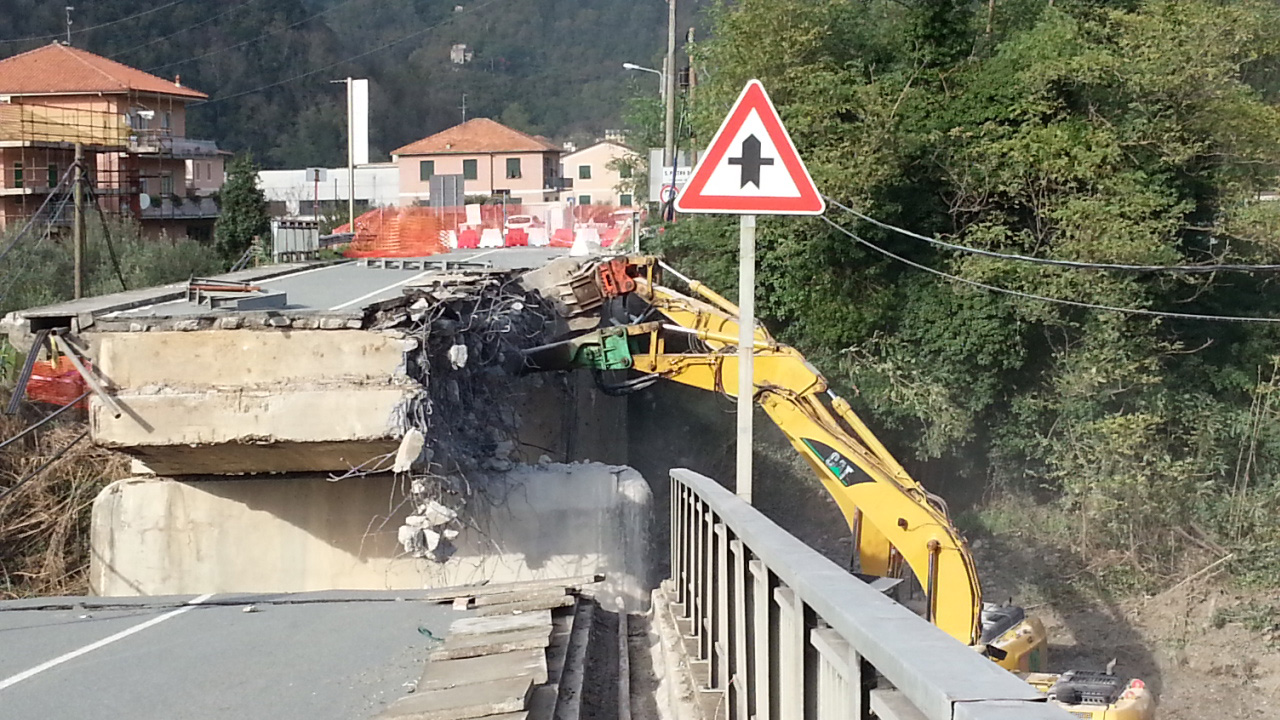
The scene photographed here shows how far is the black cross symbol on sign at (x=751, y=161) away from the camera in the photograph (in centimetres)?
653

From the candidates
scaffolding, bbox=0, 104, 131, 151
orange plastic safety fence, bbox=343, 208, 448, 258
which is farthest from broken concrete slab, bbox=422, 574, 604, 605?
Answer: scaffolding, bbox=0, 104, 131, 151

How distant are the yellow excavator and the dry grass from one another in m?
6.04

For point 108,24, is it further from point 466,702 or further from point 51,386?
point 466,702

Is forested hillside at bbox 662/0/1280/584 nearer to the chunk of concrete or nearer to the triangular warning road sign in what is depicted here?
the triangular warning road sign

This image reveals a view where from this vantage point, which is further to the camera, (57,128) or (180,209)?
(180,209)

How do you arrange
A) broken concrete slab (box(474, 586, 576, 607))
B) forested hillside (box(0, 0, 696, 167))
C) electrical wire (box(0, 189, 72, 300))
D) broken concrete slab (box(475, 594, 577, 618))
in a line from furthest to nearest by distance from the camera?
1. forested hillside (box(0, 0, 696, 167))
2. electrical wire (box(0, 189, 72, 300))
3. broken concrete slab (box(474, 586, 576, 607))
4. broken concrete slab (box(475, 594, 577, 618))

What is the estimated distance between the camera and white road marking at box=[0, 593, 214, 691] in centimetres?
627

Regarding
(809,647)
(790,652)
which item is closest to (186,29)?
(790,652)

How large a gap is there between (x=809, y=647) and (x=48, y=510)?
14.9 metres

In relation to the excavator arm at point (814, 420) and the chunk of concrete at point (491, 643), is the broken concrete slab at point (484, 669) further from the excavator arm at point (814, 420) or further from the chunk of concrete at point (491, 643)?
the excavator arm at point (814, 420)

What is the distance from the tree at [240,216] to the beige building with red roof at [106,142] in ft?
10.0

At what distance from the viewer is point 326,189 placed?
224 feet

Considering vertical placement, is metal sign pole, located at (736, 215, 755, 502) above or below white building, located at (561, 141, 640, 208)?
below

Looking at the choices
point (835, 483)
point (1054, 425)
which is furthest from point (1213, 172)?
point (835, 483)
